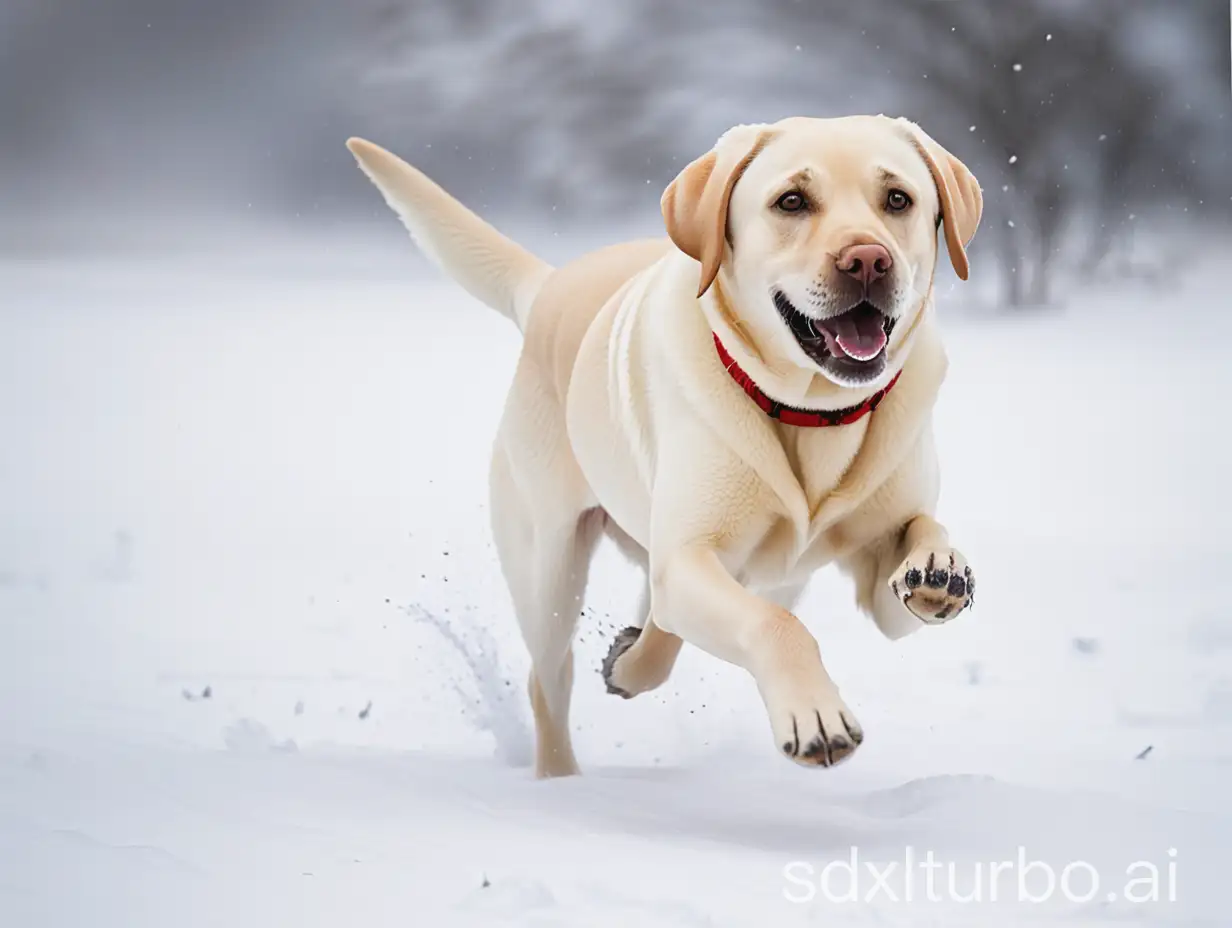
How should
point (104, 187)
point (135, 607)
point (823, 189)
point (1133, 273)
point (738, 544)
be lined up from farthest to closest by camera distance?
point (1133, 273), point (104, 187), point (135, 607), point (738, 544), point (823, 189)

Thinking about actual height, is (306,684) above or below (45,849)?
above

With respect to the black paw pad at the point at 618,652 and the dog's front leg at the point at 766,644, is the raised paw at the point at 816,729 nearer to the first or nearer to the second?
the dog's front leg at the point at 766,644

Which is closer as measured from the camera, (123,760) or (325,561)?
(123,760)

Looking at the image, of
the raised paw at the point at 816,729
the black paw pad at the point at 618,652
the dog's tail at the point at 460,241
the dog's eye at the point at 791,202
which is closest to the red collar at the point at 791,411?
the dog's eye at the point at 791,202

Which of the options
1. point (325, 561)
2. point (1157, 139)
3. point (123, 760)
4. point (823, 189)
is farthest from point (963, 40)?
point (123, 760)

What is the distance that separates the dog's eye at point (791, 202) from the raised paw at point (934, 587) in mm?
507

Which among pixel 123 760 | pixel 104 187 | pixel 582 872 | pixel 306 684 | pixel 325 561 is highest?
pixel 104 187

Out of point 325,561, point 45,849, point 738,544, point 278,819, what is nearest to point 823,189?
point 738,544

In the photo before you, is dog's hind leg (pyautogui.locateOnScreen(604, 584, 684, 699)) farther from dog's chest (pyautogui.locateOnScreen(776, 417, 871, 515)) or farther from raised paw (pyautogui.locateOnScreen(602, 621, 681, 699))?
dog's chest (pyautogui.locateOnScreen(776, 417, 871, 515))

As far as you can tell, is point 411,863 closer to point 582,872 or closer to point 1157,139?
point 582,872

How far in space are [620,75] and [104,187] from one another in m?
1.65

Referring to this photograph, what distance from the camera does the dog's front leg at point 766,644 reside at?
190cm

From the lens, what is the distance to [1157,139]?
5039 mm

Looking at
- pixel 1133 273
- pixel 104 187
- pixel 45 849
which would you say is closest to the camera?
pixel 45 849
